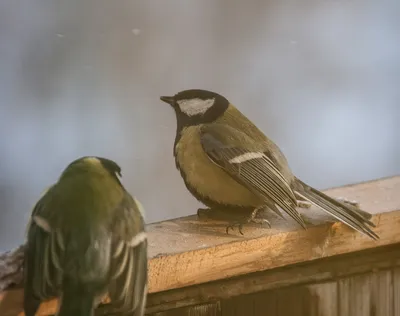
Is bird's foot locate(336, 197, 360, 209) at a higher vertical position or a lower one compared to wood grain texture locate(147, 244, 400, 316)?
higher

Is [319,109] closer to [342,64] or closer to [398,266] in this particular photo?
[342,64]

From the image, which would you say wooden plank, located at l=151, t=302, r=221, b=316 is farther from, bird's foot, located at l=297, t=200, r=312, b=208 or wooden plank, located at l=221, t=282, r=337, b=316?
bird's foot, located at l=297, t=200, r=312, b=208

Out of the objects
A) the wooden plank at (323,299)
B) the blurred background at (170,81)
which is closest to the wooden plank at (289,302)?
the wooden plank at (323,299)

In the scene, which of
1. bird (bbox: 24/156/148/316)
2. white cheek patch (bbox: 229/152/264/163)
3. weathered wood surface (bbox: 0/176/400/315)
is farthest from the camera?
white cheek patch (bbox: 229/152/264/163)

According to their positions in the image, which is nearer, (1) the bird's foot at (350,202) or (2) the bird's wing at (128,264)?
(2) the bird's wing at (128,264)

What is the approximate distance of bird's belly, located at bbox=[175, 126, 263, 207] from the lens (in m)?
0.87

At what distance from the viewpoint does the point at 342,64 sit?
61.1 inches

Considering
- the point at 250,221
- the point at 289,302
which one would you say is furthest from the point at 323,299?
the point at 250,221

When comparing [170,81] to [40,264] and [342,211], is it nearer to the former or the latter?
[342,211]

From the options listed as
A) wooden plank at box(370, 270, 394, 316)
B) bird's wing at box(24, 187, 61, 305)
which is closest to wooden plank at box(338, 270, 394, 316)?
wooden plank at box(370, 270, 394, 316)

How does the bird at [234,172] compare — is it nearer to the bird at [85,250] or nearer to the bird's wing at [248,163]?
the bird's wing at [248,163]

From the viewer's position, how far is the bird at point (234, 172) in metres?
0.85

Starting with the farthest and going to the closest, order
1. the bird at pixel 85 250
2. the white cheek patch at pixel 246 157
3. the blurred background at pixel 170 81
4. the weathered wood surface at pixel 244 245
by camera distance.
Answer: the blurred background at pixel 170 81
the white cheek patch at pixel 246 157
the weathered wood surface at pixel 244 245
the bird at pixel 85 250

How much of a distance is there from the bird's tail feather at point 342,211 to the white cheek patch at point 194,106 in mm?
168
